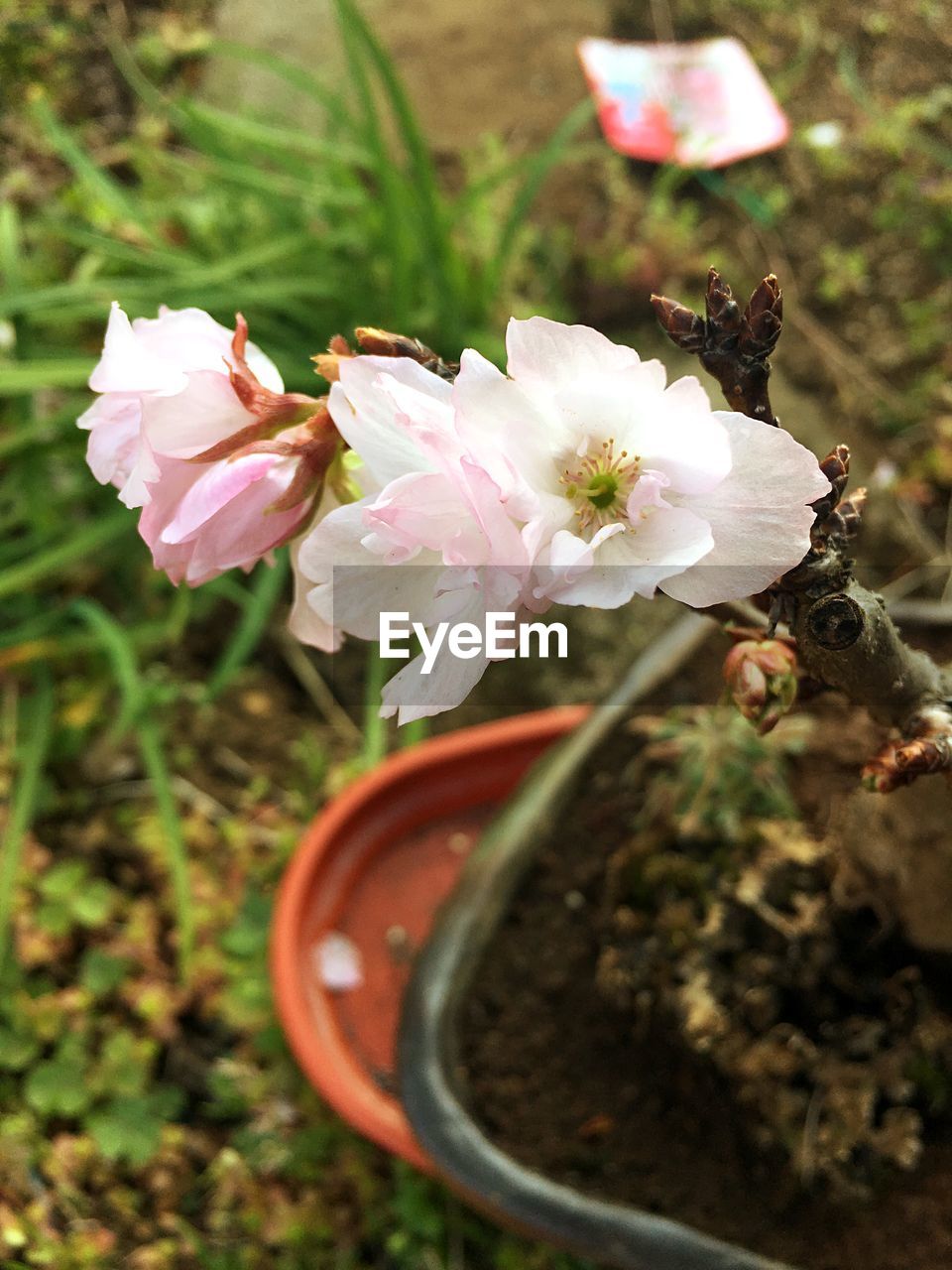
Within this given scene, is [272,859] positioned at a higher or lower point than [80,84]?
lower

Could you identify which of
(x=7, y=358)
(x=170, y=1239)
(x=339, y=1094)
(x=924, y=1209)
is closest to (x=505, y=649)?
(x=924, y=1209)

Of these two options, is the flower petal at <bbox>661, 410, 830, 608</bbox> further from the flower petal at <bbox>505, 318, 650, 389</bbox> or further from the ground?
the ground

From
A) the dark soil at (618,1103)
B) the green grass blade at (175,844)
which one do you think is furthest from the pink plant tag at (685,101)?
the green grass blade at (175,844)

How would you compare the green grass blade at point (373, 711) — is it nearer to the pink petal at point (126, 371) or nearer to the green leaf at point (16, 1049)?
the green leaf at point (16, 1049)

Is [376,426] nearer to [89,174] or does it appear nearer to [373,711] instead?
[373,711]

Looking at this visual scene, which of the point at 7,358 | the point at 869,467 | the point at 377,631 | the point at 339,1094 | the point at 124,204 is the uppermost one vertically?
the point at 377,631

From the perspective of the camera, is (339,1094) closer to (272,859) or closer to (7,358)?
(272,859)
